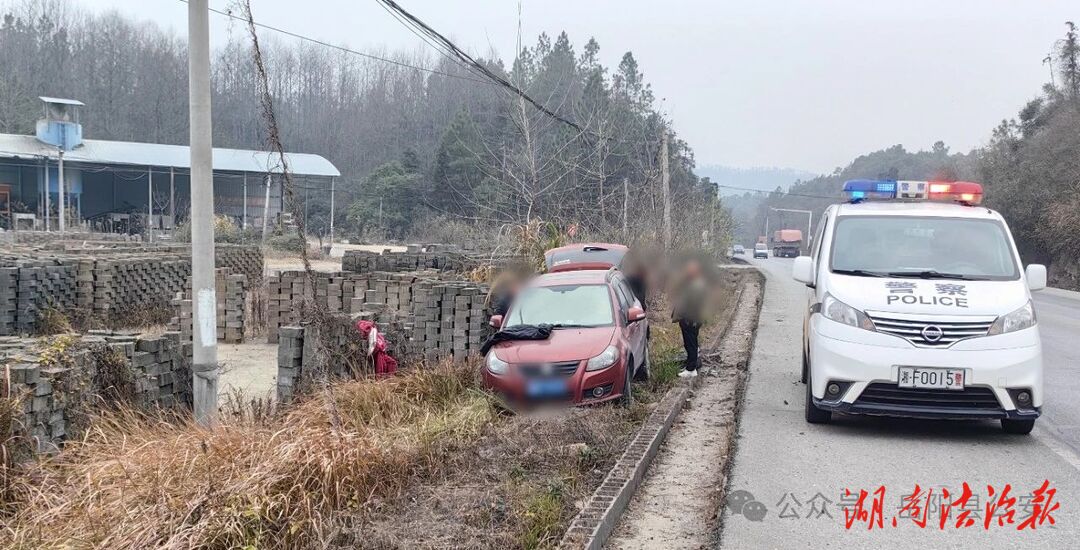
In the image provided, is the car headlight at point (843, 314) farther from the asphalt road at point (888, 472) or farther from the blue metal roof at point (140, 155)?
the blue metal roof at point (140, 155)

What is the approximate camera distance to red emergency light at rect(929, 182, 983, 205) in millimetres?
9281

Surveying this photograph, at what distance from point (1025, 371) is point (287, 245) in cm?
4015

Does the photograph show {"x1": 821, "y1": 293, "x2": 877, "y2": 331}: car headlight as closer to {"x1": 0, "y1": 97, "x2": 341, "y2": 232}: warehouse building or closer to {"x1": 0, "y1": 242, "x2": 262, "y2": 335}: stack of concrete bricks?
{"x1": 0, "y1": 242, "x2": 262, "y2": 335}: stack of concrete bricks

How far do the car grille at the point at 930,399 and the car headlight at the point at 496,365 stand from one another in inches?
136

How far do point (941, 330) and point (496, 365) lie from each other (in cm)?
422

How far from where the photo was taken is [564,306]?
10.6 meters

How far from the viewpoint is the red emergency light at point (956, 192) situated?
9281 mm

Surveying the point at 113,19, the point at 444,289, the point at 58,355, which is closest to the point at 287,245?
the point at 444,289

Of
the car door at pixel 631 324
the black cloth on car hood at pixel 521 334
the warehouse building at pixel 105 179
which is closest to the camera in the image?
the black cloth on car hood at pixel 521 334

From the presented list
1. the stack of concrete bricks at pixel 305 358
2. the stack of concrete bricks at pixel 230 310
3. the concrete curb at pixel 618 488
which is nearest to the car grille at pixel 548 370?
the concrete curb at pixel 618 488

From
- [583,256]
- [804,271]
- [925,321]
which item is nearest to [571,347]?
[804,271]

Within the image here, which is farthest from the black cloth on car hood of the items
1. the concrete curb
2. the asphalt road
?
the asphalt road

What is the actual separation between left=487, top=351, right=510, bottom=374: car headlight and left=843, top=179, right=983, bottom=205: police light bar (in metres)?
4.07

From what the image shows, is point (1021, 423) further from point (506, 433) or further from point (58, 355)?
point (58, 355)
